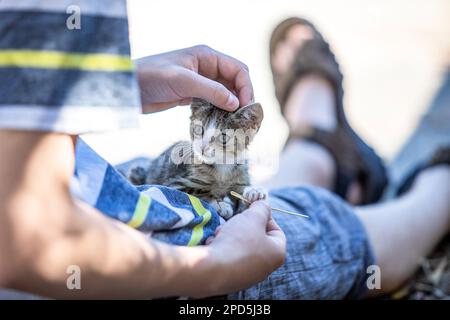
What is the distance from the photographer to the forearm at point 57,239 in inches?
24.2

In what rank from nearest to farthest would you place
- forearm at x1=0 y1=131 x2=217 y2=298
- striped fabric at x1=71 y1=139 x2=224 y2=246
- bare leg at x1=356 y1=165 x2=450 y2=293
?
1. forearm at x1=0 y1=131 x2=217 y2=298
2. striped fabric at x1=71 y1=139 x2=224 y2=246
3. bare leg at x1=356 y1=165 x2=450 y2=293

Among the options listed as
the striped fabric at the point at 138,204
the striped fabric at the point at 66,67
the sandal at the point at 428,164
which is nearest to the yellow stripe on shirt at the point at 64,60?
the striped fabric at the point at 66,67

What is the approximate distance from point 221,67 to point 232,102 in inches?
2.7

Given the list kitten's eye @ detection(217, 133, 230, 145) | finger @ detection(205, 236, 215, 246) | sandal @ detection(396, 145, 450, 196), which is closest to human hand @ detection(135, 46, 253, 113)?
kitten's eye @ detection(217, 133, 230, 145)

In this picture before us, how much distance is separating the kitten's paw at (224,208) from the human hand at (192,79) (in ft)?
0.58

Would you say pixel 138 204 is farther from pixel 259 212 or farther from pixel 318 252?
pixel 318 252

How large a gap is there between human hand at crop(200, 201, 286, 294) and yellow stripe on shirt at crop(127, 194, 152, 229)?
0.33 feet

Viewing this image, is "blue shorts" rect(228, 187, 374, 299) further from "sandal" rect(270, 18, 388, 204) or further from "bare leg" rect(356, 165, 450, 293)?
"sandal" rect(270, 18, 388, 204)

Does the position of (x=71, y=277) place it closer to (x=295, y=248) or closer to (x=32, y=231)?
(x=32, y=231)

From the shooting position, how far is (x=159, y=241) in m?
0.76

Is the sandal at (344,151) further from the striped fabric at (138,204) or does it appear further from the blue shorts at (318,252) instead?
the striped fabric at (138,204)

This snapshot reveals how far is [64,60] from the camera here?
642 millimetres

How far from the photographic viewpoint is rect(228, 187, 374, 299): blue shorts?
991 millimetres

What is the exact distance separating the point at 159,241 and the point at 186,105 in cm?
29
